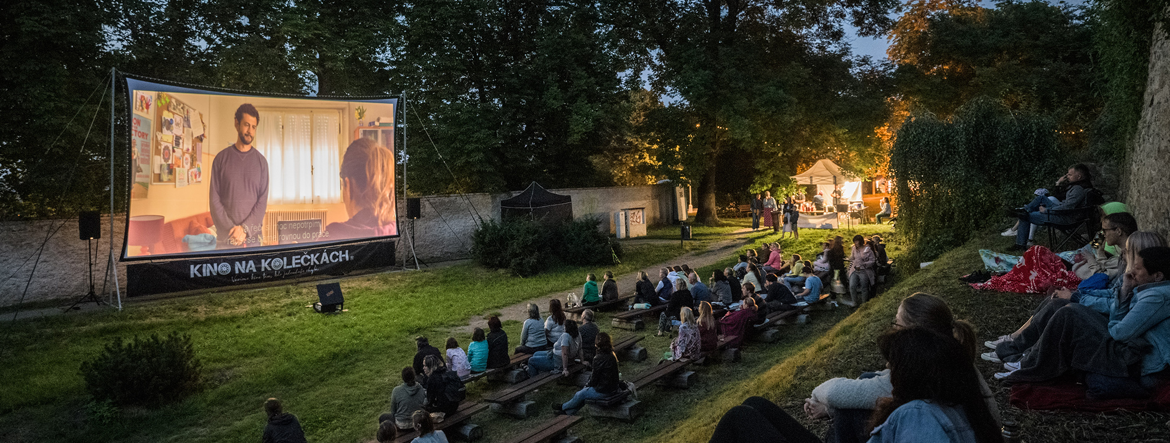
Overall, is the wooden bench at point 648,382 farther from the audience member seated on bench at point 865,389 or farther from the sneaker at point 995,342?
the audience member seated on bench at point 865,389

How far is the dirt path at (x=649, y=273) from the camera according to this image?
13.3 metres

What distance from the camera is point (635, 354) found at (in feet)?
32.1

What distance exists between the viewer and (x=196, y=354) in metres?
10.6

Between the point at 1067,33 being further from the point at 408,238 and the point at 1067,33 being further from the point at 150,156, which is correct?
the point at 150,156

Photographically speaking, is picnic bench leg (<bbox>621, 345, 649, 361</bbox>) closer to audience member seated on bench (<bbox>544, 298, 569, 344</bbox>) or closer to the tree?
audience member seated on bench (<bbox>544, 298, 569, 344</bbox>)

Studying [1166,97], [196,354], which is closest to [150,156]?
[196,354]

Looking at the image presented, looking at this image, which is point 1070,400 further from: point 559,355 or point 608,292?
point 608,292

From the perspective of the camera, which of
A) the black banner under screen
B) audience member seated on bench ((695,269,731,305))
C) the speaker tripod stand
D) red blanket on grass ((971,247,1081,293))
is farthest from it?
the black banner under screen

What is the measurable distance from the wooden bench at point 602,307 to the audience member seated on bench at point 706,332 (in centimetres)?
376

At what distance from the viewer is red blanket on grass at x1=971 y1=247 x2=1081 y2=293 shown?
6.57 m

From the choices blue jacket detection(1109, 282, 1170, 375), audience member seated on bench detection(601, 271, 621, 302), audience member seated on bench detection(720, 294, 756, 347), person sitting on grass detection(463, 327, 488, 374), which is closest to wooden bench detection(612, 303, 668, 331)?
audience member seated on bench detection(601, 271, 621, 302)

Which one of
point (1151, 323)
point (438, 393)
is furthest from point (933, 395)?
point (438, 393)

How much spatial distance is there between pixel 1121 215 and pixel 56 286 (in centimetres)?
1945

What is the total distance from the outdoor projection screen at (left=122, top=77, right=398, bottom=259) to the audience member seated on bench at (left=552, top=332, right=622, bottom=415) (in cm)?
1169
